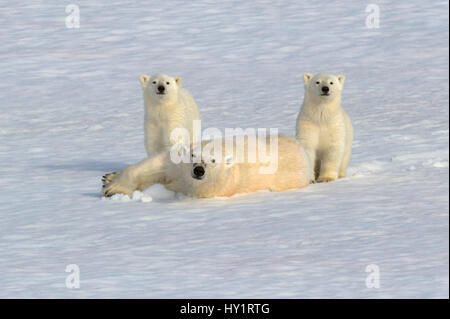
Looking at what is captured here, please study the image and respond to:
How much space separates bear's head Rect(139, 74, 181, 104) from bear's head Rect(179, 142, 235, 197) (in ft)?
5.14

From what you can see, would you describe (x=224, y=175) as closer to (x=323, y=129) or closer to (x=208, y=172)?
(x=208, y=172)

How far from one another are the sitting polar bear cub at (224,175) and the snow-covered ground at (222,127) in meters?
0.11

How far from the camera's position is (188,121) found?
912cm

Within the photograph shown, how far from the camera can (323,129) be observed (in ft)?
26.4

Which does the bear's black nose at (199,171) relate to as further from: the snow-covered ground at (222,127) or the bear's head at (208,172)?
the snow-covered ground at (222,127)

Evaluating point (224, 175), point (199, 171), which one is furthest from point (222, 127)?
point (199, 171)

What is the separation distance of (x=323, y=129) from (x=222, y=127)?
10.5ft

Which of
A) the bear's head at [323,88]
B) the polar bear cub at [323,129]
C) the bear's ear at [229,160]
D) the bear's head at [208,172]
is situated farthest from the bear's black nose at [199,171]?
the bear's head at [323,88]

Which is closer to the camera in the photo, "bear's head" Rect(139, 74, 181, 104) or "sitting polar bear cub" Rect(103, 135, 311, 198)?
"sitting polar bear cub" Rect(103, 135, 311, 198)

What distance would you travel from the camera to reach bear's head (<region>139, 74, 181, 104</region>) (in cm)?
876

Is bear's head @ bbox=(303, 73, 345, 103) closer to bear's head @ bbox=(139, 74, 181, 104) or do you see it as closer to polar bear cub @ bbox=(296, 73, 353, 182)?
polar bear cub @ bbox=(296, 73, 353, 182)

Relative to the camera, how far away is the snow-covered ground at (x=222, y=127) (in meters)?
5.54

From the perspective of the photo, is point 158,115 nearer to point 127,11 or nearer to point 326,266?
point 326,266

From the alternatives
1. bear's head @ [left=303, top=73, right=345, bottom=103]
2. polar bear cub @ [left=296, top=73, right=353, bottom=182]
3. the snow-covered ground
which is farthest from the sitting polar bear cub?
bear's head @ [left=303, top=73, right=345, bottom=103]
